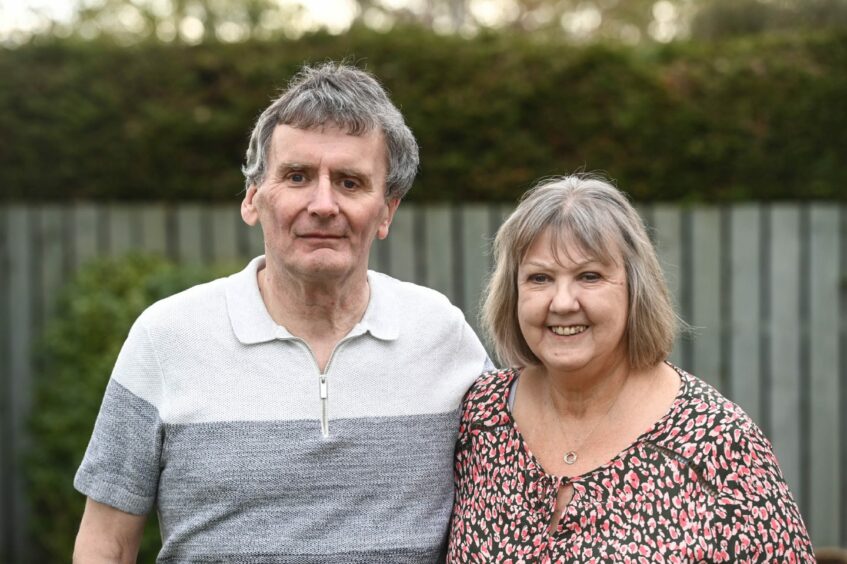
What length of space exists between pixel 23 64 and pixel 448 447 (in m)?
3.79

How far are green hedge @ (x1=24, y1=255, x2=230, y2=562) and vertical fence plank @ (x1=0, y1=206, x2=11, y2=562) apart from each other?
10.4 inches

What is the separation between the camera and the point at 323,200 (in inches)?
84.6

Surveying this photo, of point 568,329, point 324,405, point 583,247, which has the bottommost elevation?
point 324,405

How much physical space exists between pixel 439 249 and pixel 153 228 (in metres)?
1.47

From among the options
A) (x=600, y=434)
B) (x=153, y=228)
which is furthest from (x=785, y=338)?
(x=153, y=228)

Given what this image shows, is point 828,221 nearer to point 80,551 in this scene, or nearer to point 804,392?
point 804,392

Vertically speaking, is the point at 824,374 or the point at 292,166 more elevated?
the point at 292,166

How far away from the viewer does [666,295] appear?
2.31 m

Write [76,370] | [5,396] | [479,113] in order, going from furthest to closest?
[5,396], [479,113], [76,370]

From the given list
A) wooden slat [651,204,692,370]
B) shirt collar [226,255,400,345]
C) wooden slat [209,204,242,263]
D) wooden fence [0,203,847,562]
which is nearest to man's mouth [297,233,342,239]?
shirt collar [226,255,400,345]

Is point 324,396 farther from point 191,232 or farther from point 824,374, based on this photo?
point 824,374

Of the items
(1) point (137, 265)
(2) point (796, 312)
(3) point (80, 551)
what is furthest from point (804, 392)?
(3) point (80, 551)

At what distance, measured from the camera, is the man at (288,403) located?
85.7 inches

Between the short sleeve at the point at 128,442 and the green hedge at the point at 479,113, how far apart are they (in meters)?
2.88
